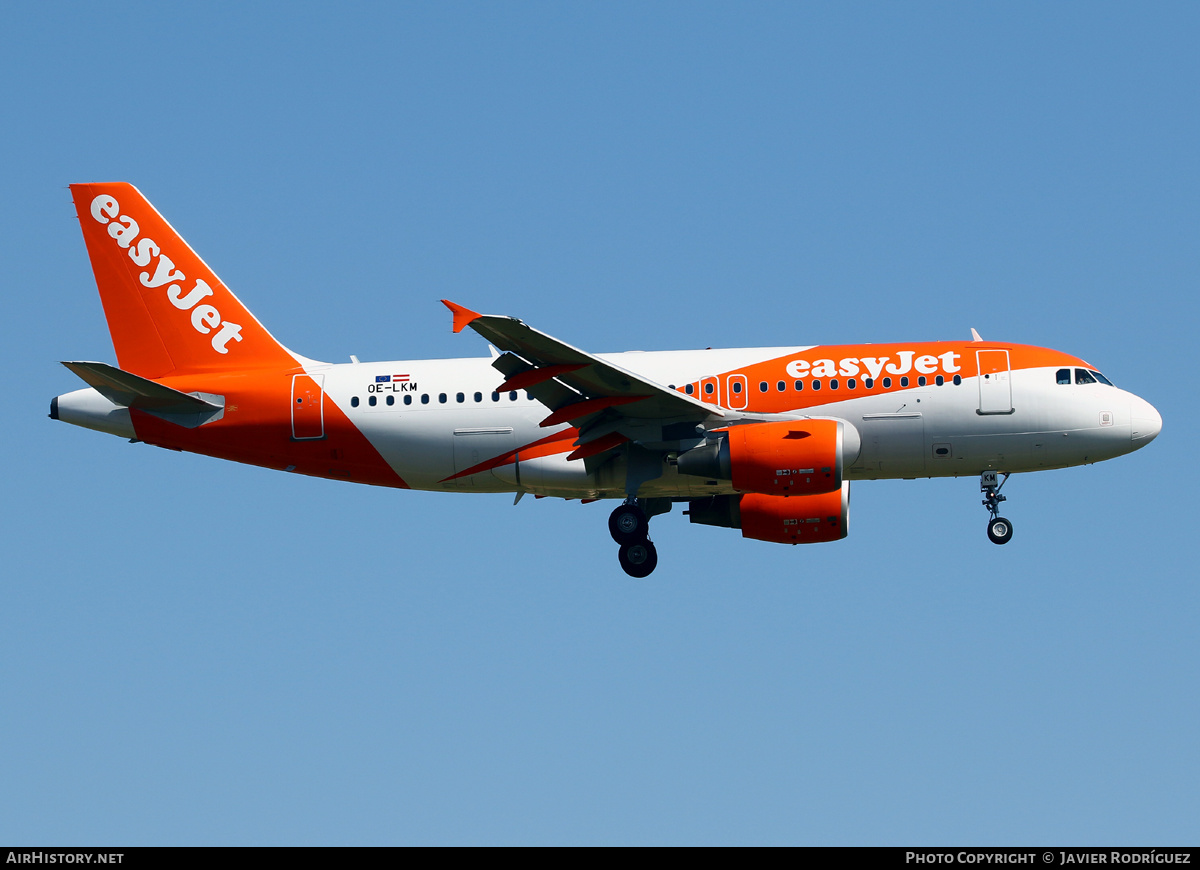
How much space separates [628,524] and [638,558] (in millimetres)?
927

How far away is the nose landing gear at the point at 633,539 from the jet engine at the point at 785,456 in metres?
3.03

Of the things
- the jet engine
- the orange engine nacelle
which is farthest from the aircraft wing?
the orange engine nacelle

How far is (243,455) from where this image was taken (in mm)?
37969

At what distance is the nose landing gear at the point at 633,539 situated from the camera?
37062mm

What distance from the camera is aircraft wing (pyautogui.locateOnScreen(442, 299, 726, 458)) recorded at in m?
33.0

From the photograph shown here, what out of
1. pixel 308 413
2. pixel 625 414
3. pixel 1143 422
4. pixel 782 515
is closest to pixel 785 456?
pixel 625 414

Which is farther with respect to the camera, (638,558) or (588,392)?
(638,558)

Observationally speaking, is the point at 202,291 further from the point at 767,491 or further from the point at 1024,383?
the point at 1024,383

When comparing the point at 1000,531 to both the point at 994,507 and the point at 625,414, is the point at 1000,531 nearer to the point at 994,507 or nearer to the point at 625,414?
the point at 994,507

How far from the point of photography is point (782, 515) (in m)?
38.5

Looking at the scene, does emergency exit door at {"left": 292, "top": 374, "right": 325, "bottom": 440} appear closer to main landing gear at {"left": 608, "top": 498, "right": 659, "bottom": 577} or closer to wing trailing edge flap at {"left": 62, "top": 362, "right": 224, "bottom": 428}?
wing trailing edge flap at {"left": 62, "top": 362, "right": 224, "bottom": 428}

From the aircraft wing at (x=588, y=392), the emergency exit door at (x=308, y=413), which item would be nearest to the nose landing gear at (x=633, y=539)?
the aircraft wing at (x=588, y=392)
